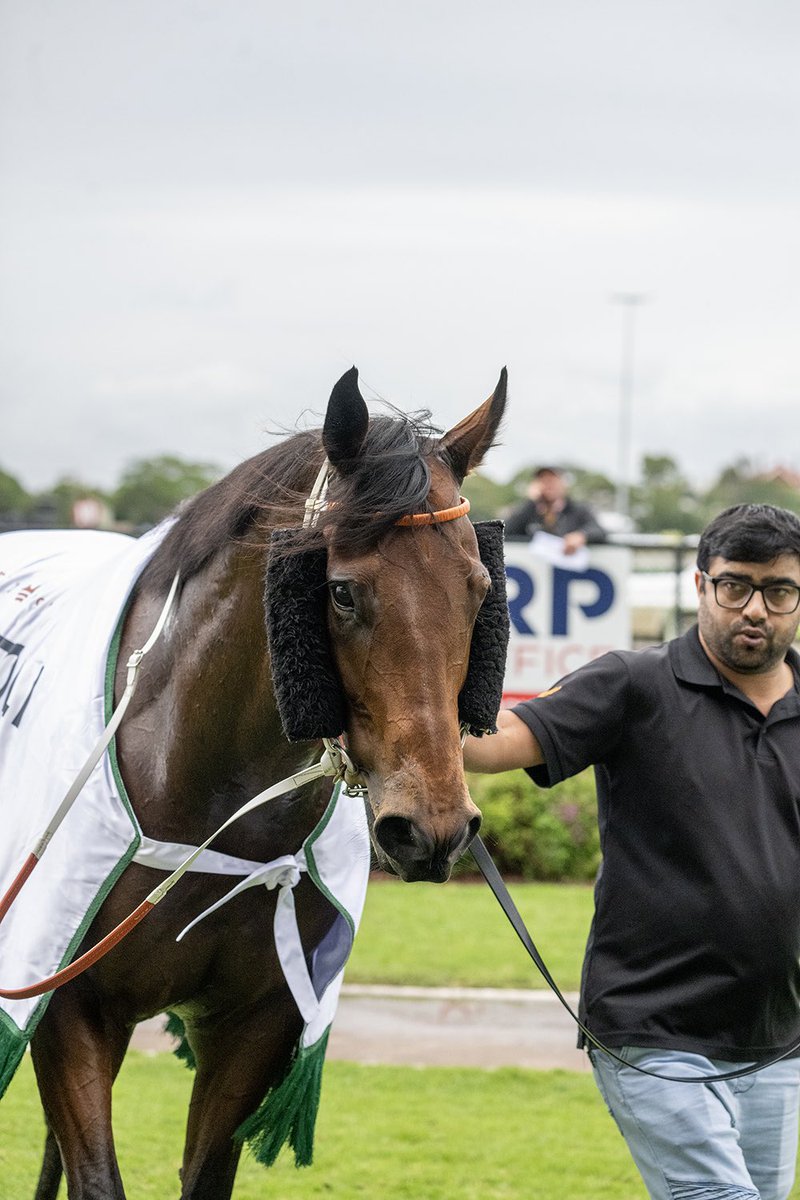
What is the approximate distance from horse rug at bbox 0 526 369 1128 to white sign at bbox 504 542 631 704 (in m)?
5.29

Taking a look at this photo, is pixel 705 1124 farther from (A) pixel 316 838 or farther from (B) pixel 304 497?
(B) pixel 304 497

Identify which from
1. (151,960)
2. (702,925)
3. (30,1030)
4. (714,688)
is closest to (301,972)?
(151,960)

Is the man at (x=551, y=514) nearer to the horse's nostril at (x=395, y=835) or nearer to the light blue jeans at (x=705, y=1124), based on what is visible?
the light blue jeans at (x=705, y=1124)

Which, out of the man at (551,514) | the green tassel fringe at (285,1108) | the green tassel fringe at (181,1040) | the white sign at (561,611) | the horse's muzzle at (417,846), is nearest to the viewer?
the horse's muzzle at (417,846)

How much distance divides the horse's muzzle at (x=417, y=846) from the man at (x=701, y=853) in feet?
2.47

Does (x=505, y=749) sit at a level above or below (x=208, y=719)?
below

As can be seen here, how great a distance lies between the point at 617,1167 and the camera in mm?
4934

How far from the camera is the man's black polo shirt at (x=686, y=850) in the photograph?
3.13 m

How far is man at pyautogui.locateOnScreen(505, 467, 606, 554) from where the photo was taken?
9102mm

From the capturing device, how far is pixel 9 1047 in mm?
3082

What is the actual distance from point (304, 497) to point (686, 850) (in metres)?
1.14

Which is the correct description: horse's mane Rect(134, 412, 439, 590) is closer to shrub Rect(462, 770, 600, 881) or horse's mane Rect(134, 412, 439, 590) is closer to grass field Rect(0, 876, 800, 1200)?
grass field Rect(0, 876, 800, 1200)

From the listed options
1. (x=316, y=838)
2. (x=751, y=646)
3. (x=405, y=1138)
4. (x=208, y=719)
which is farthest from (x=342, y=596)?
(x=405, y=1138)

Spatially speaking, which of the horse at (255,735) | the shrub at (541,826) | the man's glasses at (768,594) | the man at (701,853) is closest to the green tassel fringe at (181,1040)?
the horse at (255,735)
